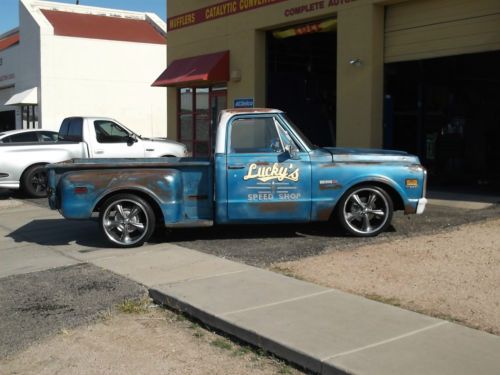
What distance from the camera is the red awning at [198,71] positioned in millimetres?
17547

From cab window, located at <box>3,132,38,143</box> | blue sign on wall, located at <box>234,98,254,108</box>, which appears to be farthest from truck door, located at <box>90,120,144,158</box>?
blue sign on wall, located at <box>234,98,254,108</box>

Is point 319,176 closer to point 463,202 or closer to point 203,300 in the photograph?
point 203,300

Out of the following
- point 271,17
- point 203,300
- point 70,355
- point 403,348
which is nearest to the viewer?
point 403,348

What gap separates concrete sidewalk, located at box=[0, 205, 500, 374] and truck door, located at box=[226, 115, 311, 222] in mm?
1014

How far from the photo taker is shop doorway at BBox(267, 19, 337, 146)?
1816cm

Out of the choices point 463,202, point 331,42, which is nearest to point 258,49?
point 331,42

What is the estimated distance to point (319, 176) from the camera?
8359 millimetres

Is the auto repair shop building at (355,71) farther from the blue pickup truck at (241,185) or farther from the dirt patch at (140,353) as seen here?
the dirt patch at (140,353)

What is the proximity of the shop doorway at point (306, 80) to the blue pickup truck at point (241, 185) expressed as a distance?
906 centimetres

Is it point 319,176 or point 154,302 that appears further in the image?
point 319,176

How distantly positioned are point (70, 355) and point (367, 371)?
2359 millimetres

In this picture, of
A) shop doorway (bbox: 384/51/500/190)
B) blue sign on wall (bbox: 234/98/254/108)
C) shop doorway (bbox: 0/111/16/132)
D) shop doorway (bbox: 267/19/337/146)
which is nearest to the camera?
shop doorway (bbox: 384/51/500/190)

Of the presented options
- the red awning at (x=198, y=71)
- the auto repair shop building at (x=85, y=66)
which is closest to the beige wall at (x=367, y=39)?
the red awning at (x=198, y=71)

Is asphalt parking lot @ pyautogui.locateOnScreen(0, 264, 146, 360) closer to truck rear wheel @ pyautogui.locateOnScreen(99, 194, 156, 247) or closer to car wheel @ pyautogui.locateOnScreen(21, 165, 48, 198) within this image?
truck rear wheel @ pyautogui.locateOnScreen(99, 194, 156, 247)
